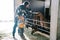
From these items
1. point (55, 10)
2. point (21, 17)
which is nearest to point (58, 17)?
point (55, 10)

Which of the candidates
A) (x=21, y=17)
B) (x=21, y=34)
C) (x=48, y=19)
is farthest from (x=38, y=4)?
(x=21, y=34)

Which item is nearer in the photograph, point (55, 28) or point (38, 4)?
point (55, 28)

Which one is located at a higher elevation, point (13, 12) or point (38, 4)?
point (38, 4)

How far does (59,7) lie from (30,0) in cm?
45

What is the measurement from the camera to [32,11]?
5.14 feet

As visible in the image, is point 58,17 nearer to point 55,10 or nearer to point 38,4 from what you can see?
point 55,10

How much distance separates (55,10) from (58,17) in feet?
0.32

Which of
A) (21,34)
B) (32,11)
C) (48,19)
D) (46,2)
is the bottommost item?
(21,34)

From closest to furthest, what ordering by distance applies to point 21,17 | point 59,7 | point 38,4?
point 59,7, point 38,4, point 21,17

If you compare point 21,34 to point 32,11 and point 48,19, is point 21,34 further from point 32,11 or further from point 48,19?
point 48,19

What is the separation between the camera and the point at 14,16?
1.70 m

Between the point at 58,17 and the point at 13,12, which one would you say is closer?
the point at 58,17

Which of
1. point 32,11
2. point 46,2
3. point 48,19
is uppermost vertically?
point 46,2

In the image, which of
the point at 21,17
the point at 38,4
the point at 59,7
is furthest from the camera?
the point at 21,17
